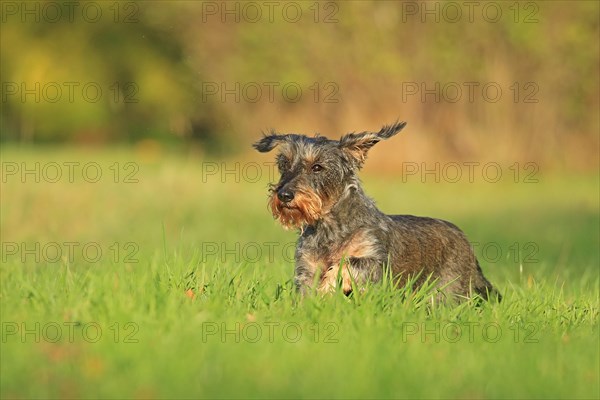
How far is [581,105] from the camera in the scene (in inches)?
1081

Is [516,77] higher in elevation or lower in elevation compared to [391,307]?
higher

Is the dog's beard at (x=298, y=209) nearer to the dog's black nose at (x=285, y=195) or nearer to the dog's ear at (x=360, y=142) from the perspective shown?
the dog's black nose at (x=285, y=195)

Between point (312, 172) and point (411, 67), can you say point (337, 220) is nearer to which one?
point (312, 172)

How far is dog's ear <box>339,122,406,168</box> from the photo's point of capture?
359 inches

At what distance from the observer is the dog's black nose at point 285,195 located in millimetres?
8688

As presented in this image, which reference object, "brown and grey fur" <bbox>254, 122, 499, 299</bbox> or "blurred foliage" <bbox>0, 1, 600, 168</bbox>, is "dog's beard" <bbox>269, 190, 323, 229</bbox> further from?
"blurred foliage" <bbox>0, 1, 600, 168</bbox>

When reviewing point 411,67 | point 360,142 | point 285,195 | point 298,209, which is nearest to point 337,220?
point 298,209

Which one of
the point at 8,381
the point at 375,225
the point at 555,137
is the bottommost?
the point at 8,381

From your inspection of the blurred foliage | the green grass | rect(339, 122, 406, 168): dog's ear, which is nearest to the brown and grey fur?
rect(339, 122, 406, 168): dog's ear

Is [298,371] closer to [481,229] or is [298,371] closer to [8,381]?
[8,381]

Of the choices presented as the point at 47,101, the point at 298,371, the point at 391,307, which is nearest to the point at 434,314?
the point at 391,307

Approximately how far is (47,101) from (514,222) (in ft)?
81.4

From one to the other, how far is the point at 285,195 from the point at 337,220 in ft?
1.77

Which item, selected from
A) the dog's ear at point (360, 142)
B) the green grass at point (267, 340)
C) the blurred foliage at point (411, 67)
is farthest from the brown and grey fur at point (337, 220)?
the blurred foliage at point (411, 67)
